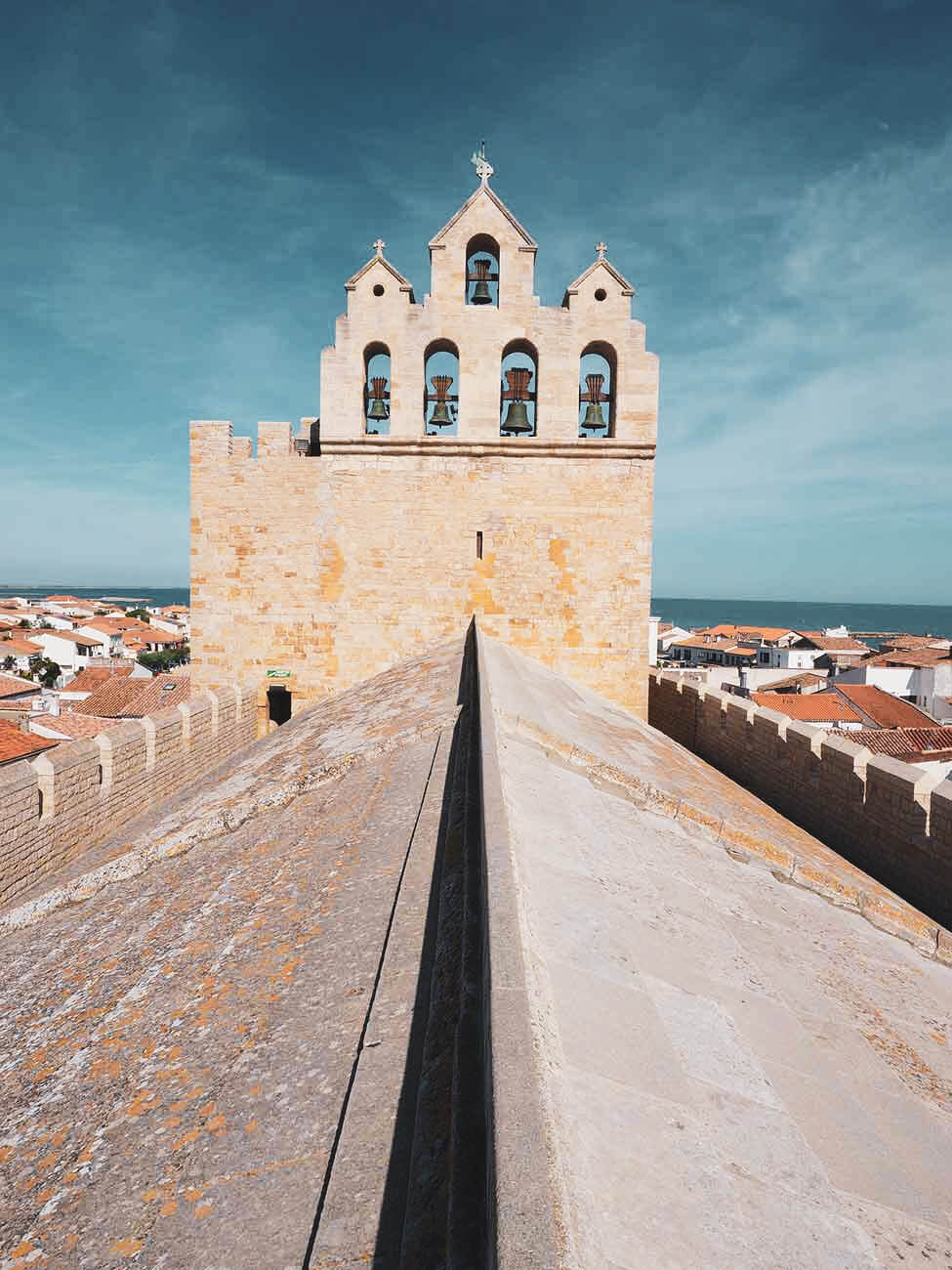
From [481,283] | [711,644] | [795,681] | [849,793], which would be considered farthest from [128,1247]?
[711,644]

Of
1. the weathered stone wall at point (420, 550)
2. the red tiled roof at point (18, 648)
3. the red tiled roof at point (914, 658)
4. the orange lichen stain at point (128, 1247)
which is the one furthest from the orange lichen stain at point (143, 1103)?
the red tiled roof at point (18, 648)

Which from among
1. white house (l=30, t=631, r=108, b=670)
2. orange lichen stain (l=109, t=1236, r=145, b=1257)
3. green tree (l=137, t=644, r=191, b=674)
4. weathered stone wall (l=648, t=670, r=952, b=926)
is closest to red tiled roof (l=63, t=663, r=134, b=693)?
green tree (l=137, t=644, r=191, b=674)

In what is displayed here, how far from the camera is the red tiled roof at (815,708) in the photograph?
28953 millimetres

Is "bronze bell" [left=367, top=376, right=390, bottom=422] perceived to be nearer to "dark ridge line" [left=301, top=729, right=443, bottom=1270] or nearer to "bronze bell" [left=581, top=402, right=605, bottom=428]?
"bronze bell" [left=581, top=402, right=605, bottom=428]

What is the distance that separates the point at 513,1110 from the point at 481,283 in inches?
492

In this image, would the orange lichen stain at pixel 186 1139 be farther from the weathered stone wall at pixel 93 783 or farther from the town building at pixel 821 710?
the town building at pixel 821 710

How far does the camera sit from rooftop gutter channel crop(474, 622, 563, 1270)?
1125mm

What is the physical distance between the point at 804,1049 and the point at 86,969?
2883mm

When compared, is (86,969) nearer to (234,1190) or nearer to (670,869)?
(234,1190)

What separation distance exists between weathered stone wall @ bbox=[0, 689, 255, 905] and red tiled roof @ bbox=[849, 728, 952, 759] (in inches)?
700

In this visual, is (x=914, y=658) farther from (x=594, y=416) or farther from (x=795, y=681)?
(x=594, y=416)

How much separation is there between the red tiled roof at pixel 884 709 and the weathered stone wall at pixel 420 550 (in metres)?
22.4

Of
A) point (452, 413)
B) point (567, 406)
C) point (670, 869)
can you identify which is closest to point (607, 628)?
point (567, 406)

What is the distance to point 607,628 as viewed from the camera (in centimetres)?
1195
